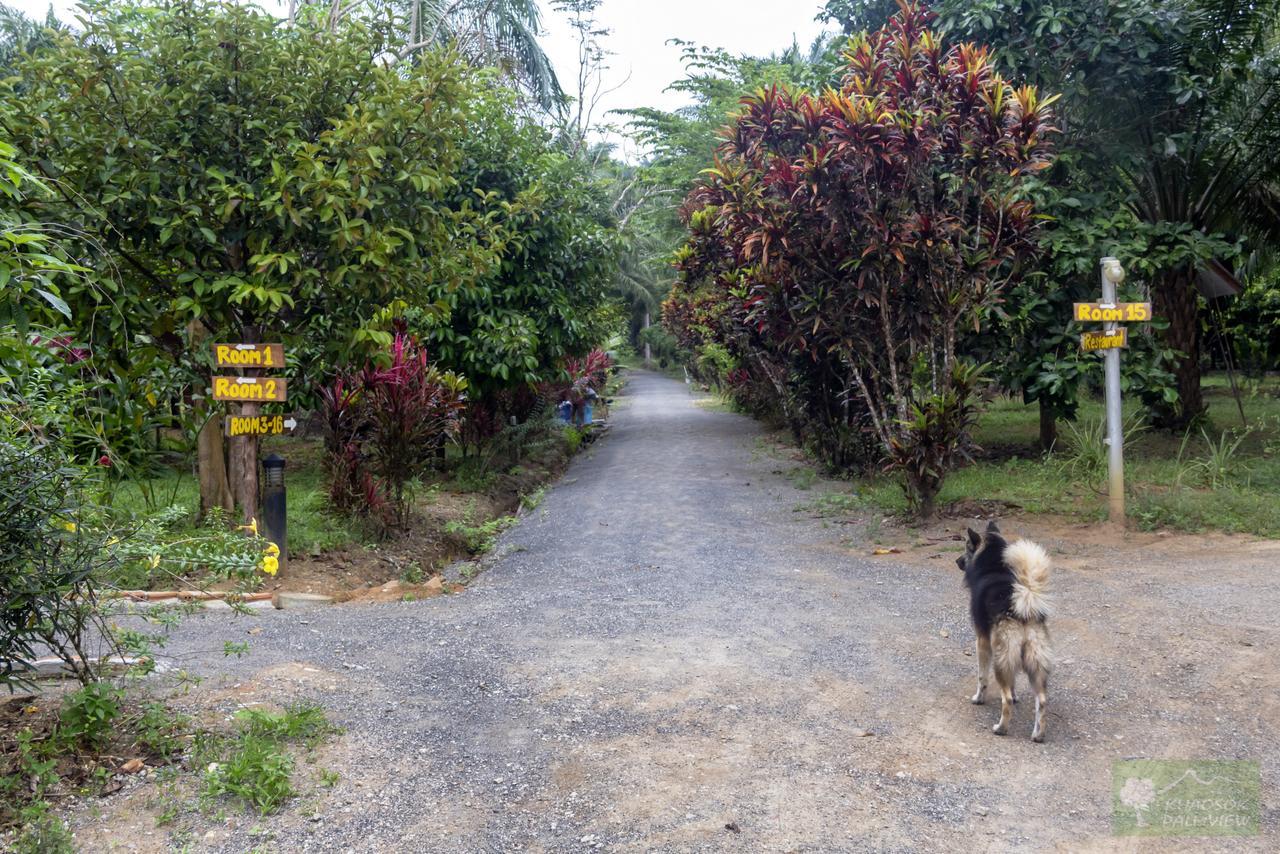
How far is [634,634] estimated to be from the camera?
21.4ft

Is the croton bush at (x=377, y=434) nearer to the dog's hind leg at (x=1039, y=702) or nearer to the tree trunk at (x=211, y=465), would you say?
the tree trunk at (x=211, y=465)

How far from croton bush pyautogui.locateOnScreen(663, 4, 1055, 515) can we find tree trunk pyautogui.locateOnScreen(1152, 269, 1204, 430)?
455 cm

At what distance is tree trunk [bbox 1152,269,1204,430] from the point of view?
1415 cm

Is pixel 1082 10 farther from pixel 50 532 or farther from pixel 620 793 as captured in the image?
pixel 50 532

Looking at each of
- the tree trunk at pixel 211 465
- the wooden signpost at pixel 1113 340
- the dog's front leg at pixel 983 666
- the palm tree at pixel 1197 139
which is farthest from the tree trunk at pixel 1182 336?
the tree trunk at pixel 211 465

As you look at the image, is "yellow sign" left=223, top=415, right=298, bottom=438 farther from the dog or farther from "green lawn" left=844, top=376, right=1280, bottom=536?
"green lawn" left=844, top=376, right=1280, bottom=536

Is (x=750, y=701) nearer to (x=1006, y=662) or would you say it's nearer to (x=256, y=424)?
(x=1006, y=662)

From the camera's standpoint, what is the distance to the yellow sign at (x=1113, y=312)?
29.8ft

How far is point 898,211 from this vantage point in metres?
9.55

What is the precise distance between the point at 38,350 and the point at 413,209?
4224 millimetres

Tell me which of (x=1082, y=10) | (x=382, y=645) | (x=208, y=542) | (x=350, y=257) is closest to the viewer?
(x=208, y=542)

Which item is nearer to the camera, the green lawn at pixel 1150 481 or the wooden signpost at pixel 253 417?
the wooden signpost at pixel 253 417

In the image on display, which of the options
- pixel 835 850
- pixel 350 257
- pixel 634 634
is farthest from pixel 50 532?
pixel 350 257

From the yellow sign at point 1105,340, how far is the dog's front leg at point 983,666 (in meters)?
5.05
